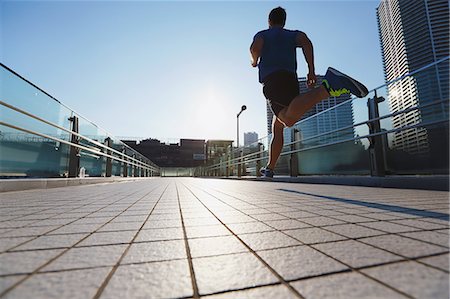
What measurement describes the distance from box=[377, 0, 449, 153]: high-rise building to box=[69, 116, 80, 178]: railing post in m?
6.24

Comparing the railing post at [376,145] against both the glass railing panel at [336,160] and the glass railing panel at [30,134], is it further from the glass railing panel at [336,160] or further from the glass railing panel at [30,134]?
the glass railing panel at [30,134]

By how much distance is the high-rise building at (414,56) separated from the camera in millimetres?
3220

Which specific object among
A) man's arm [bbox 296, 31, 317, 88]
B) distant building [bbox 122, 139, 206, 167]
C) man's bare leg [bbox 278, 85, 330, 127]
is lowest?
man's bare leg [bbox 278, 85, 330, 127]

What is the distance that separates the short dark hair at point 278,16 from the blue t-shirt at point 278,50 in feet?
0.83

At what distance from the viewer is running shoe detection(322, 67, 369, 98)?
2.39 m

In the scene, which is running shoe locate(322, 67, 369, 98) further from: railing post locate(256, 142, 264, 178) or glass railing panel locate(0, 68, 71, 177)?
railing post locate(256, 142, 264, 178)

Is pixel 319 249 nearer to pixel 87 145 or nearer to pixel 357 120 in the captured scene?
pixel 357 120

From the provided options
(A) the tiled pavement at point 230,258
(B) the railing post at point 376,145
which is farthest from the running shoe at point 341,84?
(B) the railing post at point 376,145

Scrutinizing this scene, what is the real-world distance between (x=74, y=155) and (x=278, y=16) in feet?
15.9

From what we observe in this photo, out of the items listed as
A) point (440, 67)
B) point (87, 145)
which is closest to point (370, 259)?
point (440, 67)

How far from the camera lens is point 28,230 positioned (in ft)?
4.00

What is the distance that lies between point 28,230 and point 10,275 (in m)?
0.70

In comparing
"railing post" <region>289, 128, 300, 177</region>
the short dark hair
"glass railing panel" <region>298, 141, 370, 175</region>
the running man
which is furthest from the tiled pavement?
"railing post" <region>289, 128, 300, 177</region>

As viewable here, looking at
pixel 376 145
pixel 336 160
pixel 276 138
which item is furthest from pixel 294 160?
pixel 276 138
